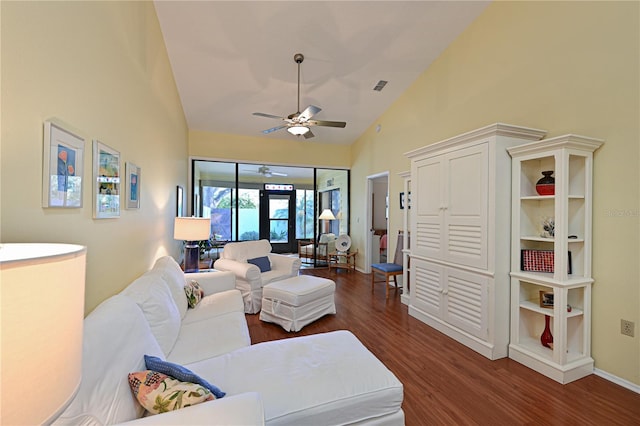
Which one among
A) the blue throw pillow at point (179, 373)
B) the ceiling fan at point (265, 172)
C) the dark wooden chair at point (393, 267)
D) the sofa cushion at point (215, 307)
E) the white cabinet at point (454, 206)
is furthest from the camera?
the ceiling fan at point (265, 172)

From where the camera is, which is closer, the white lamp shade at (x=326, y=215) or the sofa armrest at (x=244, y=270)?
the sofa armrest at (x=244, y=270)

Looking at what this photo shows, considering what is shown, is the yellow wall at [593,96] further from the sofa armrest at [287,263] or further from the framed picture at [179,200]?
the framed picture at [179,200]

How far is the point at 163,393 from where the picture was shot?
43.2 inches

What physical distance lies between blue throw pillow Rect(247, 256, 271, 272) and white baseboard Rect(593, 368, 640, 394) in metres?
3.66

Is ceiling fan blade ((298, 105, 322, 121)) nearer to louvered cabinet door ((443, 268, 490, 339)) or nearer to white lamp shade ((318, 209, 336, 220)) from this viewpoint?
louvered cabinet door ((443, 268, 490, 339))

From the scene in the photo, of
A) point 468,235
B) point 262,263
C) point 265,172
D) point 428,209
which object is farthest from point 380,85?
point 262,263

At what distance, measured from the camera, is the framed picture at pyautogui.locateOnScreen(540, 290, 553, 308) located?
246 cm

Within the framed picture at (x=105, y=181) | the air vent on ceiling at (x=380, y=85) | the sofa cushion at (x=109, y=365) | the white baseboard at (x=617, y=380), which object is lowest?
the white baseboard at (x=617, y=380)

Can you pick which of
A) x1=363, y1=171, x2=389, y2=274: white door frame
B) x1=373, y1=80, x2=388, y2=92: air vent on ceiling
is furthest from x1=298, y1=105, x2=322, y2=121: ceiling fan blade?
x1=363, y1=171, x2=389, y2=274: white door frame

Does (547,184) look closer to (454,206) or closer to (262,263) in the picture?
(454,206)

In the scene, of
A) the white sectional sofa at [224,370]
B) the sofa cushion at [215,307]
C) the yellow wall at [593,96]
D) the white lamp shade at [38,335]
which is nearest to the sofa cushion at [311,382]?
the white sectional sofa at [224,370]

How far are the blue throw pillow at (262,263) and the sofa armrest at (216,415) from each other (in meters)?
3.07

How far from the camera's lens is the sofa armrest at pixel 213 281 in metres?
3.08

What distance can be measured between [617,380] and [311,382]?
2545mm
